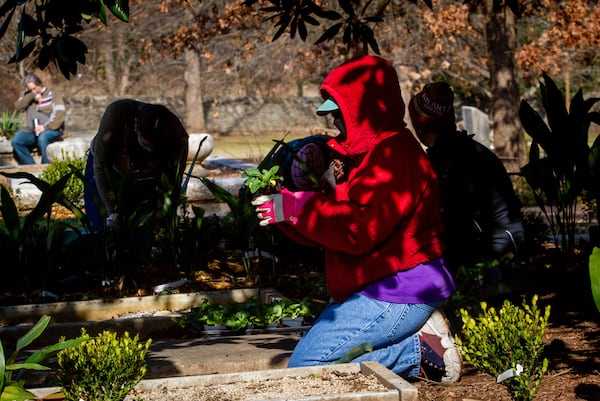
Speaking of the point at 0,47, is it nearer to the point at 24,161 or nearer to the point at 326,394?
the point at 24,161

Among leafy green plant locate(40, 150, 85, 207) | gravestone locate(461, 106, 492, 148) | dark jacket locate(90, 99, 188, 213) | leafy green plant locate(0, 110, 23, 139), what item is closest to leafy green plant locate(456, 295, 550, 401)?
dark jacket locate(90, 99, 188, 213)

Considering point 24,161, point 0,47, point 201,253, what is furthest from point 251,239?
point 0,47

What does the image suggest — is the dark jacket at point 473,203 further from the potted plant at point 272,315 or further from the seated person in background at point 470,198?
the potted plant at point 272,315

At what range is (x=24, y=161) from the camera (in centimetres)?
1510

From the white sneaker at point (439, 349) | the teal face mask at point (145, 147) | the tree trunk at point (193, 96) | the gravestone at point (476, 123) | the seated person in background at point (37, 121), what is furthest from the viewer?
the tree trunk at point (193, 96)

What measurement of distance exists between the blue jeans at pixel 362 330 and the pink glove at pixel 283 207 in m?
0.47

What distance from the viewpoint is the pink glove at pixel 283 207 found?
348 centimetres

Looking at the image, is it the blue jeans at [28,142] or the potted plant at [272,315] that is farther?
the blue jeans at [28,142]

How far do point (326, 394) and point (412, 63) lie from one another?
16502mm

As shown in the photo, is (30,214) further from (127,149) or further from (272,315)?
(272,315)

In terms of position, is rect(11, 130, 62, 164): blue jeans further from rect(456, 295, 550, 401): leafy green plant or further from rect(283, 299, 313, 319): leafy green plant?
rect(456, 295, 550, 401): leafy green plant

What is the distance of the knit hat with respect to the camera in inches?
201

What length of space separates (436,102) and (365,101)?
164 centimetres

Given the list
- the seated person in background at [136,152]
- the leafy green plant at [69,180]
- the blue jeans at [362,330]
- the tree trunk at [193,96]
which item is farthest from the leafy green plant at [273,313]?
the tree trunk at [193,96]
